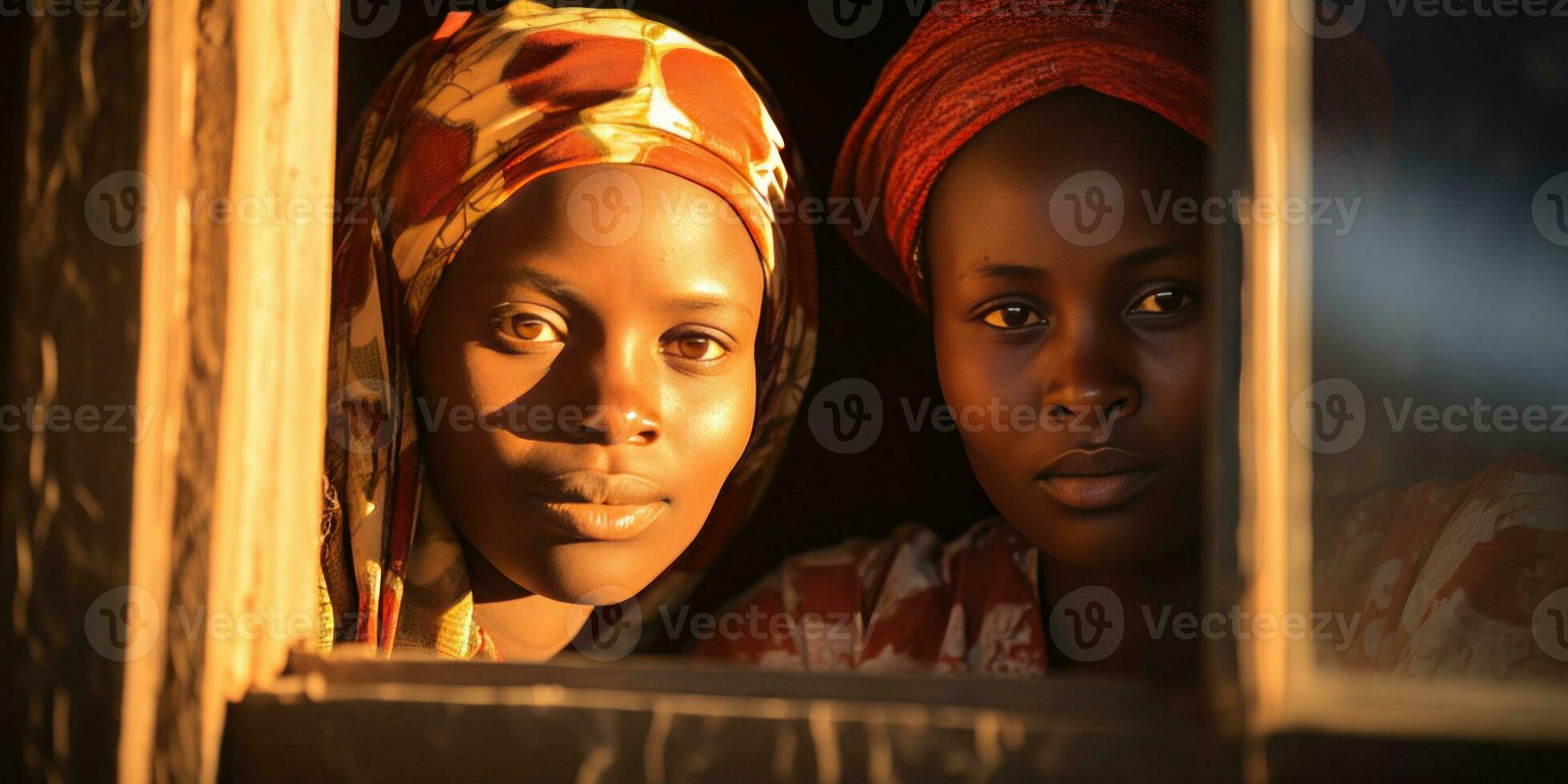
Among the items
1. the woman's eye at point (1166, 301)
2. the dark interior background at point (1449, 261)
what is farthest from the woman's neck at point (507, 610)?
the dark interior background at point (1449, 261)

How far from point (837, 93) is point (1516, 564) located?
1.09 meters

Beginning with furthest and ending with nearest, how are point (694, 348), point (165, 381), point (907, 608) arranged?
1. point (907, 608)
2. point (694, 348)
3. point (165, 381)

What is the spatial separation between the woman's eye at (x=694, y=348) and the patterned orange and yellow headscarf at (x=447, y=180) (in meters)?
0.13

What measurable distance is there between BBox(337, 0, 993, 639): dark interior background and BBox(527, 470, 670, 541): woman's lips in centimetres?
49

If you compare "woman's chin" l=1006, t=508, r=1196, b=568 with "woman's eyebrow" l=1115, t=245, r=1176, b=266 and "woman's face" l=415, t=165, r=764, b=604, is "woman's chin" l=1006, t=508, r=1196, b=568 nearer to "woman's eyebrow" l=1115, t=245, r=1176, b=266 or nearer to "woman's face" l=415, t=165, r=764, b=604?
"woman's eyebrow" l=1115, t=245, r=1176, b=266

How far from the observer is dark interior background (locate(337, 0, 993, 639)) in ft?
5.39

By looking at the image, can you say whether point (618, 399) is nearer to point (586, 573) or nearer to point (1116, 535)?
point (586, 573)

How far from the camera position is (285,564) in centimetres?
66

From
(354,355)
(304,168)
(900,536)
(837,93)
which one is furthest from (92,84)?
(837,93)

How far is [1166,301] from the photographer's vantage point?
110cm

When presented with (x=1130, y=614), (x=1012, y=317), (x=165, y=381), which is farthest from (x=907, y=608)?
(x=165, y=381)

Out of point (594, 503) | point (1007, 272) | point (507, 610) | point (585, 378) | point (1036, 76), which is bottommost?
point (507, 610)

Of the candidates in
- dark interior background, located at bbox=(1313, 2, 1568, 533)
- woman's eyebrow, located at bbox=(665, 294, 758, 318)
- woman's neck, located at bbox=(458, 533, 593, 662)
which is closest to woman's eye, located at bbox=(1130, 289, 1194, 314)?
dark interior background, located at bbox=(1313, 2, 1568, 533)

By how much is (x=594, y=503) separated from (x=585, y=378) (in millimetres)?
117
